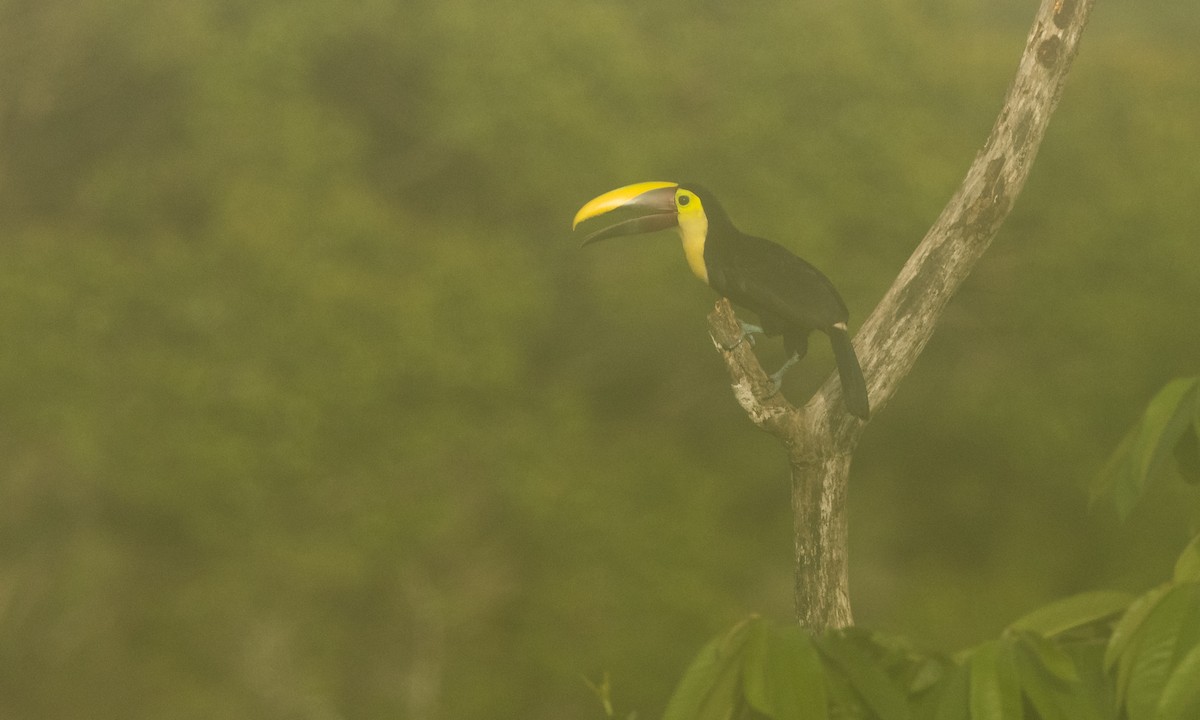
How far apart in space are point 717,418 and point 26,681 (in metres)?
1.38

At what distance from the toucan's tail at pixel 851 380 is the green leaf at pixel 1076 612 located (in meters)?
0.54

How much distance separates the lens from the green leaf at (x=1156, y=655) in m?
0.92

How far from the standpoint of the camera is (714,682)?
100 cm

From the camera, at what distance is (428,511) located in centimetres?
229

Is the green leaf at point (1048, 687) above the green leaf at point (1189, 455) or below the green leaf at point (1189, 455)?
below

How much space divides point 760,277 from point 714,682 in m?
0.93

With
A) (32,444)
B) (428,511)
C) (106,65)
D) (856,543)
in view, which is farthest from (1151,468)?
(106,65)

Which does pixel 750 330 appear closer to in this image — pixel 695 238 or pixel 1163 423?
pixel 695 238

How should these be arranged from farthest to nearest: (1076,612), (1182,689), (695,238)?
(695,238), (1076,612), (1182,689)

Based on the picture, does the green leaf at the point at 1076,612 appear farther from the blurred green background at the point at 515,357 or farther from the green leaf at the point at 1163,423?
the blurred green background at the point at 515,357

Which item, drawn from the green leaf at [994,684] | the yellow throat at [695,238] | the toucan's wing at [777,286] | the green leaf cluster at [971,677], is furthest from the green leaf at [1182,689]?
the yellow throat at [695,238]

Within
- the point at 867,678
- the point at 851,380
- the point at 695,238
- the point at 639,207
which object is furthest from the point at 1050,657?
the point at 639,207

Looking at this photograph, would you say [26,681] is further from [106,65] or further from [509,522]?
[106,65]

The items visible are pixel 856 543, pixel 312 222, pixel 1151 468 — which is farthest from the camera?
pixel 312 222
